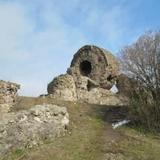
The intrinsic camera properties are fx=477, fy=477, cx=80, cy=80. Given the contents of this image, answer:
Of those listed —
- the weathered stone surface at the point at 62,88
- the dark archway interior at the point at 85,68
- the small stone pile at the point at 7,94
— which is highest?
the dark archway interior at the point at 85,68

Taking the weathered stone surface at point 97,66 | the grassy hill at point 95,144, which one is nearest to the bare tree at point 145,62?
the grassy hill at point 95,144

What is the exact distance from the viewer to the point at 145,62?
2211 centimetres

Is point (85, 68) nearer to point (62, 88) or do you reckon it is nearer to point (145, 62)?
point (62, 88)

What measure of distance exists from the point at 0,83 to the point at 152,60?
23.0 ft

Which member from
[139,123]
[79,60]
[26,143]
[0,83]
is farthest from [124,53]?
[79,60]

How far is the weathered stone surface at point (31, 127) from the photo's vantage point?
1658cm

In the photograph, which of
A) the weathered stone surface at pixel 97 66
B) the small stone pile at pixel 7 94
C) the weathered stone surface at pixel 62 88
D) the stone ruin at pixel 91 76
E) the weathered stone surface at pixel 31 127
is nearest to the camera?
the weathered stone surface at pixel 31 127

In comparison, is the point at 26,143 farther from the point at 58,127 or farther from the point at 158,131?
the point at 158,131

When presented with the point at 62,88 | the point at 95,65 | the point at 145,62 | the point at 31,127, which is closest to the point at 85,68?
the point at 95,65

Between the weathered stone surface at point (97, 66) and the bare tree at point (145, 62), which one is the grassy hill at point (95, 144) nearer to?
the bare tree at point (145, 62)

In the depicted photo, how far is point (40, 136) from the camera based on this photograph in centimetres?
1717

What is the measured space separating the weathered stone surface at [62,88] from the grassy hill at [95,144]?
5.21 m

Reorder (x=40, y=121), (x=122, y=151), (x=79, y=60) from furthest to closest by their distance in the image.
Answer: (x=79, y=60)
(x=40, y=121)
(x=122, y=151)

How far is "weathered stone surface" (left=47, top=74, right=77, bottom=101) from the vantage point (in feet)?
89.7
